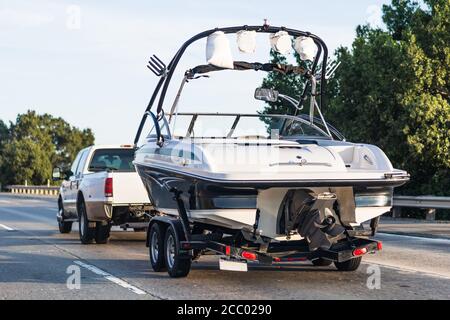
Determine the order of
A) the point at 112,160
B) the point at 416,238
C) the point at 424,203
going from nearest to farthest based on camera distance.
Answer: the point at 112,160
the point at 416,238
the point at 424,203

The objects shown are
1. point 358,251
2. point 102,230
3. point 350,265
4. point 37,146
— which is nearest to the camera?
point 358,251

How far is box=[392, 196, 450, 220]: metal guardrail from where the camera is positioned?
71.7 ft

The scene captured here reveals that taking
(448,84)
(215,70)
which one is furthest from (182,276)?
(448,84)

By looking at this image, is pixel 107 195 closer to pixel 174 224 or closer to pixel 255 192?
pixel 174 224

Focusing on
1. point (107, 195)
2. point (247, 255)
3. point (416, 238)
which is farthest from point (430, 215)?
point (247, 255)

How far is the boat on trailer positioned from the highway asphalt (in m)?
0.37

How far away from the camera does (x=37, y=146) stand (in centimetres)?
10325

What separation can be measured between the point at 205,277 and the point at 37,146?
95874 millimetres

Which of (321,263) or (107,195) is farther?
(107,195)

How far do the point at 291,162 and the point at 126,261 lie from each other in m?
3.88

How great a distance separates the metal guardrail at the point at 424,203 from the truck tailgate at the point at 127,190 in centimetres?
1013

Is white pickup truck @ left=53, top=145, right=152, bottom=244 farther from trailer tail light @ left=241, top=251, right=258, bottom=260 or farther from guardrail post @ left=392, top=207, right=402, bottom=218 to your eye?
guardrail post @ left=392, top=207, right=402, bottom=218
